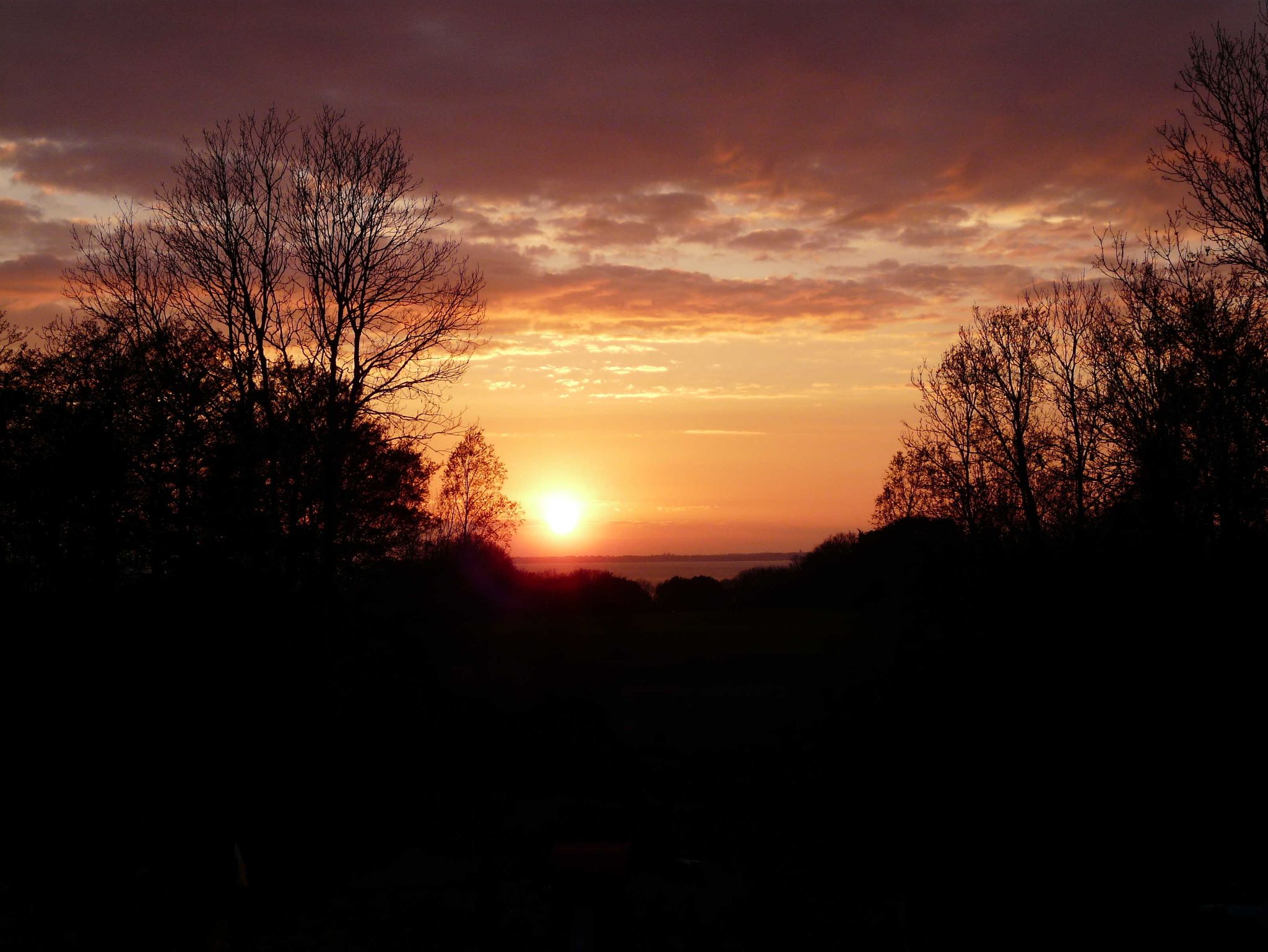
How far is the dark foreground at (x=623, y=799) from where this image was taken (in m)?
7.53

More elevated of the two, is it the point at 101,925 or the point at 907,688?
the point at 907,688

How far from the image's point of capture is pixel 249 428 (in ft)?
65.0

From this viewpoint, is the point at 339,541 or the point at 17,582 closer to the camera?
the point at 17,582

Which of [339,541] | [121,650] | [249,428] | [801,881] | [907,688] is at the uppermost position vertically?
[249,428]

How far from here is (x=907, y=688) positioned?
12.0 meters

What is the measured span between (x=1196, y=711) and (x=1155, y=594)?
169 centimetres

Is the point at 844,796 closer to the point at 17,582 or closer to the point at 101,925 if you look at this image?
the point at 101,925

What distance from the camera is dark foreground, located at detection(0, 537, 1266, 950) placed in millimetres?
7531

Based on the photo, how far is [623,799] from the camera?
12.9m

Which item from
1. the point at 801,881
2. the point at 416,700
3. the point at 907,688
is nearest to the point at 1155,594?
the point at 907,688

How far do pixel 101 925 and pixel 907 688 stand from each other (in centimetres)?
964

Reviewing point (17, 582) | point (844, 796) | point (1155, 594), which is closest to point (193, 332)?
point (17, 582)

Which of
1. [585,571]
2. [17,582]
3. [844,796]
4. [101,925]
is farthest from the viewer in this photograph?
[585,571]

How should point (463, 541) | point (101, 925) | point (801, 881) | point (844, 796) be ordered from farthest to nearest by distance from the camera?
1. point (463, 541)
2. point (844, 796)
3. point (801, 881)
4. point (101, 925)
